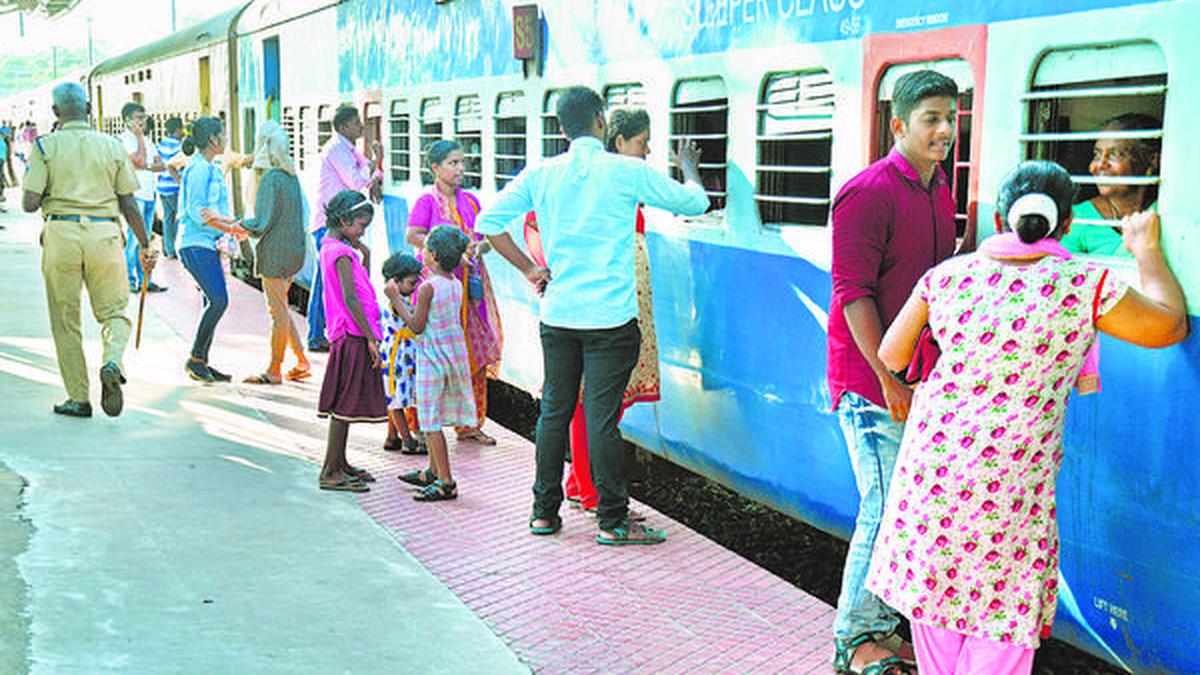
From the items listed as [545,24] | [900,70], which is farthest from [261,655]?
[545,24]

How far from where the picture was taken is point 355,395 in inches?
237

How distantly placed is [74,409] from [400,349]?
2.31 meters

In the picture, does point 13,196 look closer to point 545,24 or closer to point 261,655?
point 545,24

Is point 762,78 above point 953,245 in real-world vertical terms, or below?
above

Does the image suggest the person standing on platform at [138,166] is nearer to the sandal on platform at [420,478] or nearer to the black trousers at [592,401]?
the sandal on platform at [420,478]

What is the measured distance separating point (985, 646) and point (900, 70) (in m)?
2.08

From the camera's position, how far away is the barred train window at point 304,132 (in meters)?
13.1

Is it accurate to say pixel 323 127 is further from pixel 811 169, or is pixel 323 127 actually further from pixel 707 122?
pixel 811 169

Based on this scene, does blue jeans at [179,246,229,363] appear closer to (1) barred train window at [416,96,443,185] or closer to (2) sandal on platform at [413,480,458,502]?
(1) barred train window at [416,96,443,185]

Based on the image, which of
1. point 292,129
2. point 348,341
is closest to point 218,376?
point 348,341

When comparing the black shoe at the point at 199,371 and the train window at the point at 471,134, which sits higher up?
the train window at the point at 471,134

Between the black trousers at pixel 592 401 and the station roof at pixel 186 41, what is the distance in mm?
11998

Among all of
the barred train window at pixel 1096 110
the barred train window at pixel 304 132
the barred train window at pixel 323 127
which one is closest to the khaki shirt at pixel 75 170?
the barred train window at pixel 323 127

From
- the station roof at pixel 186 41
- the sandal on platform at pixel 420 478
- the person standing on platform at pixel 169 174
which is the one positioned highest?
the station roof at pixel 186 41
